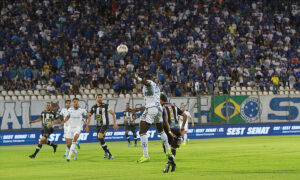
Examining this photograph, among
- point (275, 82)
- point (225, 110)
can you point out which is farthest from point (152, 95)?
point (275, 82)

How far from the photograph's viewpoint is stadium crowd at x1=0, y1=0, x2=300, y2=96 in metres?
39.6

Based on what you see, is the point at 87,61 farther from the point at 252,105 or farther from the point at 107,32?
the point at 252,105

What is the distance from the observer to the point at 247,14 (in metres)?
51.0

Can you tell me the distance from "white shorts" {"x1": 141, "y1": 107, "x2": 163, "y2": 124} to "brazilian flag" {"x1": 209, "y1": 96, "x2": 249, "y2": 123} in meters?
20.9

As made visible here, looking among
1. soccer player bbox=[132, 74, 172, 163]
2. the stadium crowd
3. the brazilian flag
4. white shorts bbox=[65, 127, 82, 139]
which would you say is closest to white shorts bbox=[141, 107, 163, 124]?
soccer player bbox=[132, 74, 172, 163]

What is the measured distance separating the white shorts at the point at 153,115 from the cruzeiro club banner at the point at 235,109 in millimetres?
20900

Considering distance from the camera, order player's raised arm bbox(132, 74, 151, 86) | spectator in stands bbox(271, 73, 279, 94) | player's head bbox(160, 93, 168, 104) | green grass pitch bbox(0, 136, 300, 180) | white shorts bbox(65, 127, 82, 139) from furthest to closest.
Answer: spectator in stands bbox(271, 73, 279, 94)
white shorts bbox(65, 127, 82, 139)
player's head bbox(160, 93, 168, 104)
player's raised arm bbox(132, 74, 151, 86)
green grass pitch bbox(0, 136, 300, 180)

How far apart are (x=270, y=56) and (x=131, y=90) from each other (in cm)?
1389

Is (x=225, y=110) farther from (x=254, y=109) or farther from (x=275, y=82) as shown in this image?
(x=275, y=82)

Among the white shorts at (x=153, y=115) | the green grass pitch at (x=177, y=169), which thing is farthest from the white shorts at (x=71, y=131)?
the white shorts at (x=153, y=115)

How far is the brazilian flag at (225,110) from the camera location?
129 ft

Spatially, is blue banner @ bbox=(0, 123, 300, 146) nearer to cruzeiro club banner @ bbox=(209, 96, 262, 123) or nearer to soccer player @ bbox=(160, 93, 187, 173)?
cruzeiro club banner @ bbox=(209, 96, 262, 123)

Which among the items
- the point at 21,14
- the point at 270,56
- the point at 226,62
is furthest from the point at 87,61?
the point at 270,56

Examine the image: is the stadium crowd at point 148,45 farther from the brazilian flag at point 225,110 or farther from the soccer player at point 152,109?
the soccer player at point 152,109
